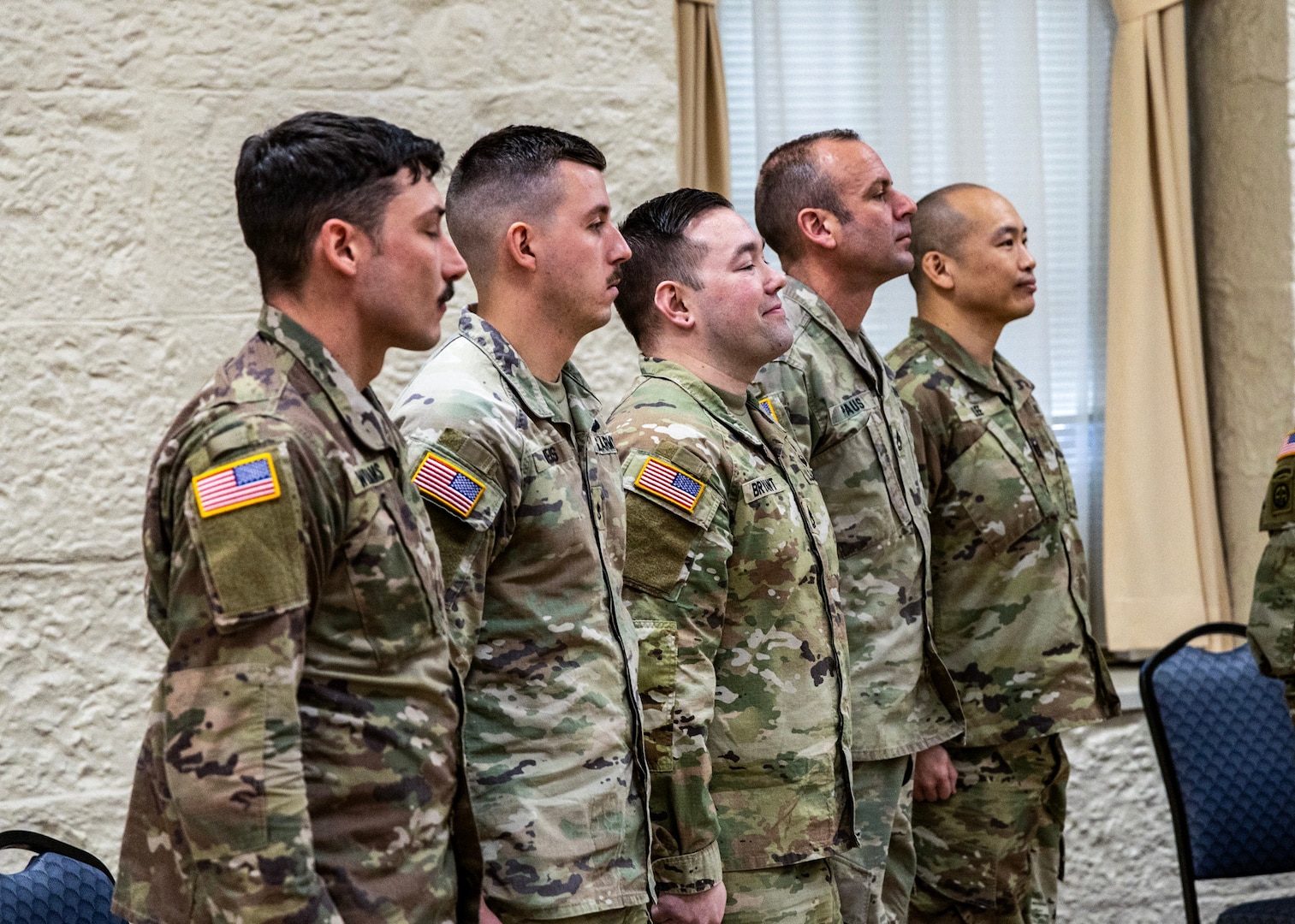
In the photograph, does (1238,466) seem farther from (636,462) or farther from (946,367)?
(636,462)

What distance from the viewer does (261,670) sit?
3.80 feet

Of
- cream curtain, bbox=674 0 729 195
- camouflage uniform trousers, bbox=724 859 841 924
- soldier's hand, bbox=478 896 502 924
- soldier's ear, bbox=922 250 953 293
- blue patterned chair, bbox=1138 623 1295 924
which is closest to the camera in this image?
soldier's hand, bbox=478 896 502 924

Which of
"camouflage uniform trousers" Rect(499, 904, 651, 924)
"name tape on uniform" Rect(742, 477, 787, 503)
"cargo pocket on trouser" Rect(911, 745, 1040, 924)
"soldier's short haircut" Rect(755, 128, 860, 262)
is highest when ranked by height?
"soldier's short haircut" Rect(755, 128, 860, 262)

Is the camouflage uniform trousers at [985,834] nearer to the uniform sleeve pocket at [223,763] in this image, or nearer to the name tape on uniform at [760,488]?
the name tape on uniform at [760,488]

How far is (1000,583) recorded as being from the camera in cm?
262

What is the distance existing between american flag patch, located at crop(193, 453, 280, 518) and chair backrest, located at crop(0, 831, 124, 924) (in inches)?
28.1

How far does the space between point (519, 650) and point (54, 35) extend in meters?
1.53

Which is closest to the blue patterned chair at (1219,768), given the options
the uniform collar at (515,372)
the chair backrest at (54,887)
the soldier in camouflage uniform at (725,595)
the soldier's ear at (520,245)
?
the soldier in camouflage uniform at (725,595)

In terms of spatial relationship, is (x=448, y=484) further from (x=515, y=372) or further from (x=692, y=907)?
(x=692, y=907)

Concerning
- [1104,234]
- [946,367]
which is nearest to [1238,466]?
[1104,234]

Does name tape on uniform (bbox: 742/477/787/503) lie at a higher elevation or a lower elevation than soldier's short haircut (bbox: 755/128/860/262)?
lower

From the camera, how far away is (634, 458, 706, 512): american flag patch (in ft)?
6.09

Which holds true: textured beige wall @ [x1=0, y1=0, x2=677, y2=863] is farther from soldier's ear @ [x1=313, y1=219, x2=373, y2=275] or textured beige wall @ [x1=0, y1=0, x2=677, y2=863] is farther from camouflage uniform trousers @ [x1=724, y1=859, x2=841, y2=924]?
soldier's ear @ [x1=313, y1=219, x2=373, y2=275]

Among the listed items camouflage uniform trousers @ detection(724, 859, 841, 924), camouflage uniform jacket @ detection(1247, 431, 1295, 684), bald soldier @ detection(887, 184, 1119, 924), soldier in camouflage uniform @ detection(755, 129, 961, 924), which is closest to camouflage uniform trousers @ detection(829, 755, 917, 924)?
soldier in camouflage uniform @ detection(755, 129, 961, 924)
